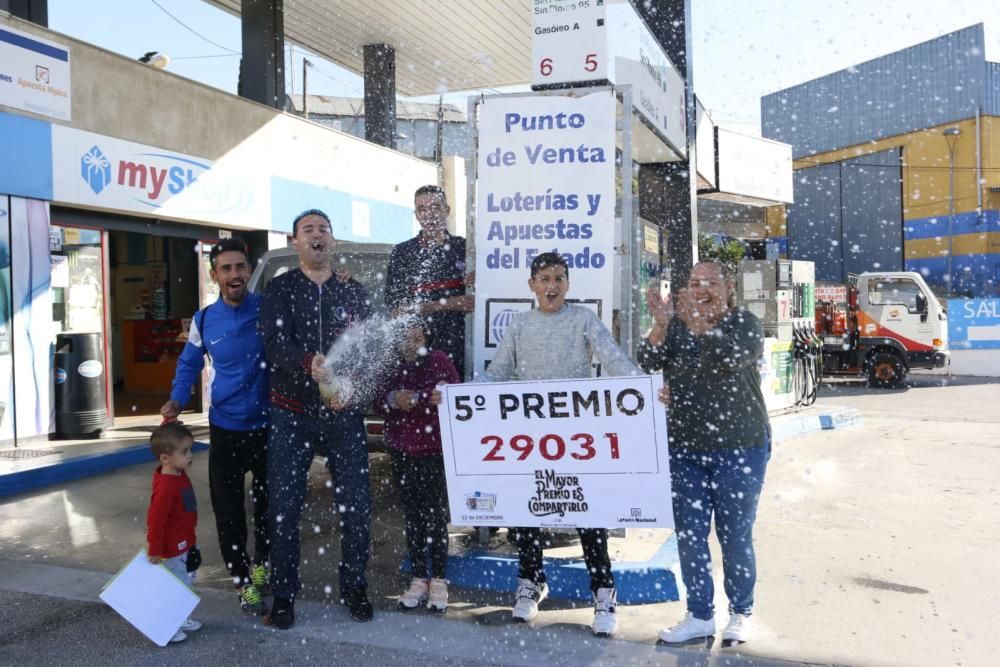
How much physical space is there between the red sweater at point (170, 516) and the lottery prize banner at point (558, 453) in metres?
1.27

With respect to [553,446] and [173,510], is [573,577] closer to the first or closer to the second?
[553,446]

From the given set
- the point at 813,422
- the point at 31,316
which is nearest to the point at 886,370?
the point at 813,422

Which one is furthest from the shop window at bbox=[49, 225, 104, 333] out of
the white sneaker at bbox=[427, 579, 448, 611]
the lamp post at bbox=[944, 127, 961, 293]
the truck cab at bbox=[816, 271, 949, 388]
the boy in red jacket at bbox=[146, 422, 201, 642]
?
the lamp post at bbox=[944, 127, 961, 293]

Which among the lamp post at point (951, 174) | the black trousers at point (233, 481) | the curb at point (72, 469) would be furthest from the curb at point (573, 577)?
the lamp post at point (951, 174)

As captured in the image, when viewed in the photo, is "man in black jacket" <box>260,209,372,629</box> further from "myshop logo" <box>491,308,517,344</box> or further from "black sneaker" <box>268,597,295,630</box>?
"myshop logo" <box>491,308,517,344</box>

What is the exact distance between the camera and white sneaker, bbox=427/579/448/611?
4.17m

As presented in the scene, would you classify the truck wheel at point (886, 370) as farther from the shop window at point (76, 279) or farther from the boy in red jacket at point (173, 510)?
the boy in red jacket at point (173, 510)

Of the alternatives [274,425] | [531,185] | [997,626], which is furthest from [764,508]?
[274,425]

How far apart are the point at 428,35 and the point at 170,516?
1369cm

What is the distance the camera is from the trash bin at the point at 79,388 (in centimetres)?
942

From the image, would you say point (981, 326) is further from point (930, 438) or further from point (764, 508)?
point (764, 508)

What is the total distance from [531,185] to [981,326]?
1809 cm

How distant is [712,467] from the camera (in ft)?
12.5

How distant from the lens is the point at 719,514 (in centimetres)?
383
